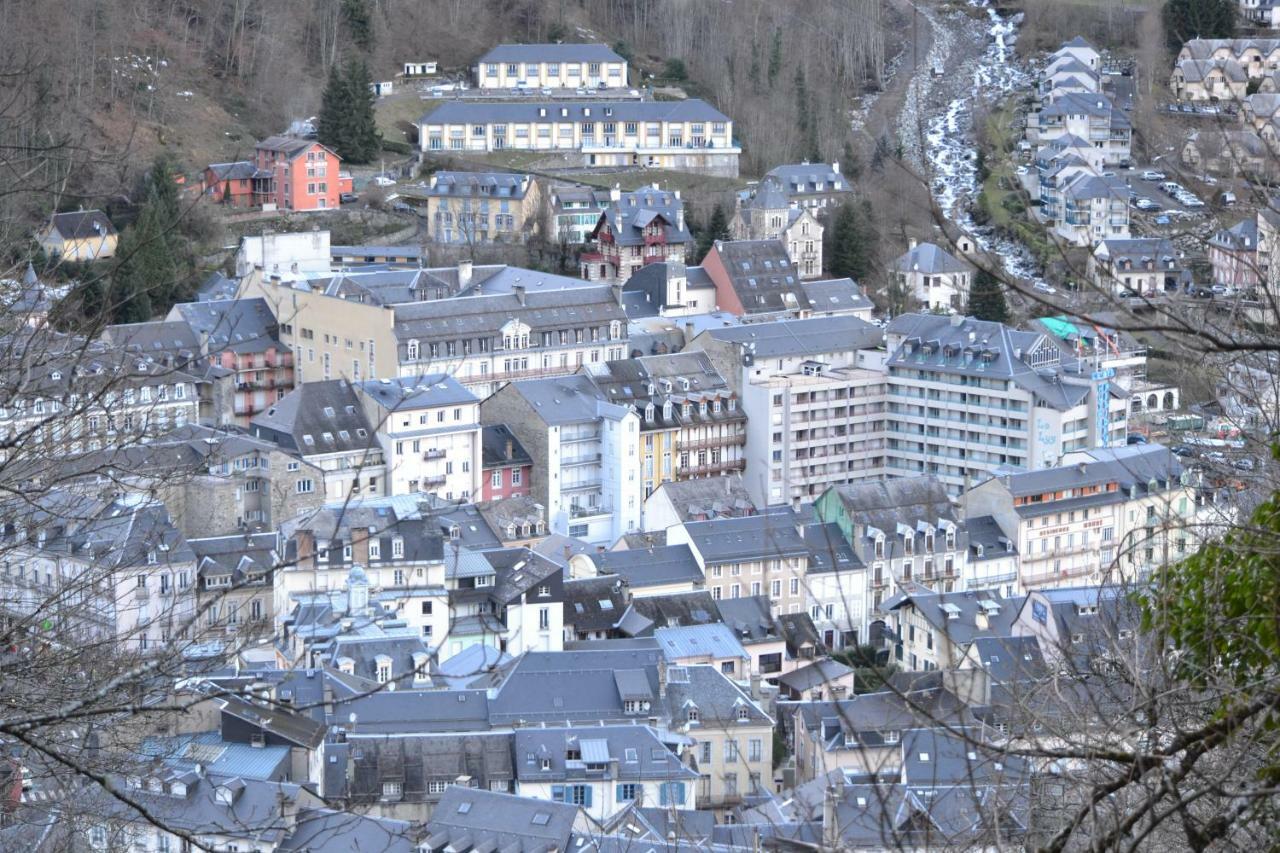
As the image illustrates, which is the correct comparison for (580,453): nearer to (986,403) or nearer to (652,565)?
(652,565)

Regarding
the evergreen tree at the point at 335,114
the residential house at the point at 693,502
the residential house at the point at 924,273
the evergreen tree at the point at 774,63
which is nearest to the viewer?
the residential house at the point at 693,502

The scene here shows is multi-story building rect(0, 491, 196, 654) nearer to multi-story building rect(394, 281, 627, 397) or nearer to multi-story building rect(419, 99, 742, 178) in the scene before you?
multi-story building rect(394, 281, 627, 397)

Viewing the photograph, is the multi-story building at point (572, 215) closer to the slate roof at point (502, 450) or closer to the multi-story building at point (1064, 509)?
the slate roof at point (502, 450)

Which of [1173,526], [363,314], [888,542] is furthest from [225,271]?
[1173,526]

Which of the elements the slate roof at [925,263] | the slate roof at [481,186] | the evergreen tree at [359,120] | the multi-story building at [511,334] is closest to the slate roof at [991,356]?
the multi-story building at [511,334]

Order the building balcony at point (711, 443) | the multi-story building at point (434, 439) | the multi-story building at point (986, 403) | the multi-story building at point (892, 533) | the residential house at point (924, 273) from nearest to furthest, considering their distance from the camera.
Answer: the multi-story building at point (892, 533), the multi-story building at point (434, 439), the multi-story building at point (986, 403), the building balcony at point (711, 443), the residential house at point (924, 273)
